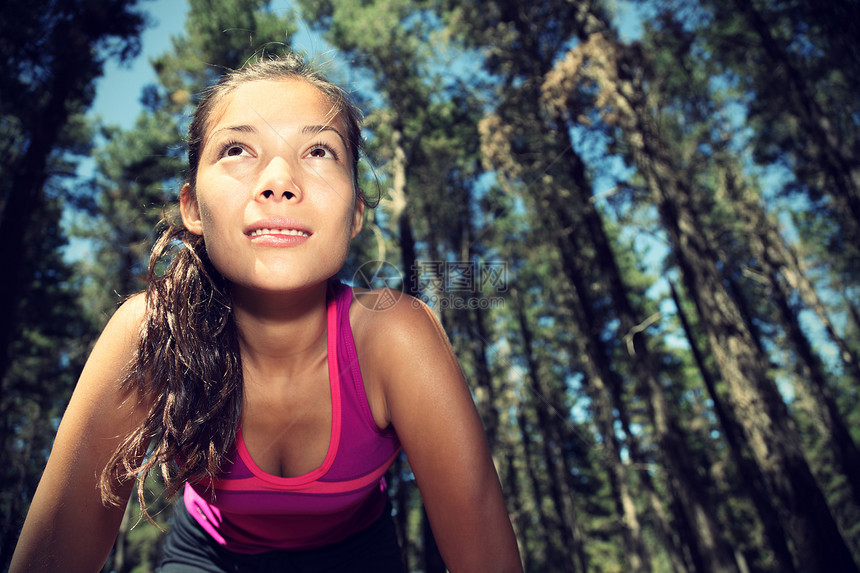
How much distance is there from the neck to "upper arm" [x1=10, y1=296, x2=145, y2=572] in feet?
1.00

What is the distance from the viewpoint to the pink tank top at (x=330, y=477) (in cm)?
127

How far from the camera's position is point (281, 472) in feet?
4.37

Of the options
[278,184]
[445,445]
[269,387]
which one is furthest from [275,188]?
[445,445]

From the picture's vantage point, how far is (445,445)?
1.10 m

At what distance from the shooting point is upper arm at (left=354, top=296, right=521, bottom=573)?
1067 millimetres

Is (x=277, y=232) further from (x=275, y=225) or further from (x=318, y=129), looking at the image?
(x=318, y=129)

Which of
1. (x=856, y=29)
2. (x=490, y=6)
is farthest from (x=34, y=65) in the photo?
(x=856, y=29)

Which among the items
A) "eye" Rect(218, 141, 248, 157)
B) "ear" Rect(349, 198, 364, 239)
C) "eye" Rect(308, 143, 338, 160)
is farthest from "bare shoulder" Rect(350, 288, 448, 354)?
"eye" Rect(218, 141, 248, 157)

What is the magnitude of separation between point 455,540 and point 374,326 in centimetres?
60

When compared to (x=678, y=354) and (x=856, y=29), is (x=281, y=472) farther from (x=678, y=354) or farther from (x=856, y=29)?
(x=678, y=354)

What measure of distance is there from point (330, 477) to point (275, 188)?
0.84 m

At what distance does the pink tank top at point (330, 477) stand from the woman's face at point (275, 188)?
299 mm
